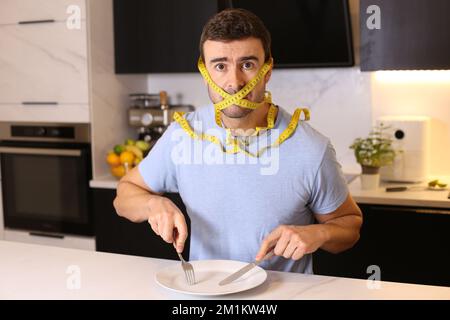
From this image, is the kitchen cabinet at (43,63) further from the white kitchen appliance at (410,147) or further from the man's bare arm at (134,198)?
the white kitchen appliance at (410,147)

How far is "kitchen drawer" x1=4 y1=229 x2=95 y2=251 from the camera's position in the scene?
3359 mm

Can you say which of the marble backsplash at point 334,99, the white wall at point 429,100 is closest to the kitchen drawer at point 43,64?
the marble backsplash at point 334,99

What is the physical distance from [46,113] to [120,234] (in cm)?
76

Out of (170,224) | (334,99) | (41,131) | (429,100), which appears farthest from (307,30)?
(170,224)

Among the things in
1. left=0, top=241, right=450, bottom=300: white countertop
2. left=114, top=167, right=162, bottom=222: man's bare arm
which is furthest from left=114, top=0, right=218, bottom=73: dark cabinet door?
left=0, top=241, right=450, bottom=300: white countertop

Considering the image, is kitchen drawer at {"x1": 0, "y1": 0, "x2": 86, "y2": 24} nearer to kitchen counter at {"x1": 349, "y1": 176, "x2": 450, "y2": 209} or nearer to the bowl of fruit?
the bowl of fruit

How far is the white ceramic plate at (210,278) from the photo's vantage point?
1367 millimetres

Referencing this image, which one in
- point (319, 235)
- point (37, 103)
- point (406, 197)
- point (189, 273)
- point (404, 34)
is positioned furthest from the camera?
point (37, 103)

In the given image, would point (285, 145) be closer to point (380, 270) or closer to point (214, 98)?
point (214, 98)

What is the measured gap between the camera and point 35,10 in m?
3.33

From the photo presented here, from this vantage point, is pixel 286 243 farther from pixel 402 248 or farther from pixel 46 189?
pixel 46 189

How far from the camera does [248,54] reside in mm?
1686
